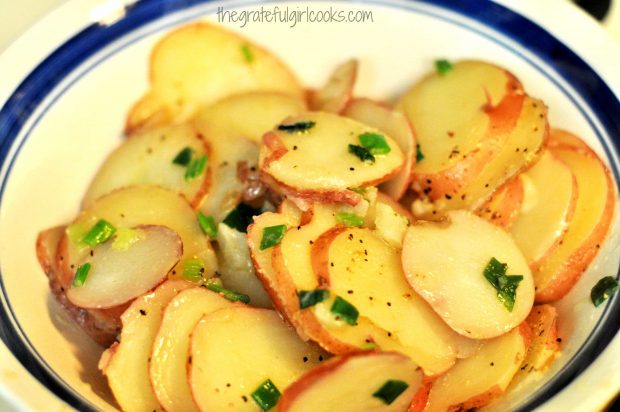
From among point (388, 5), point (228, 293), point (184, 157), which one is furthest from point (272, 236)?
point (388, 5)

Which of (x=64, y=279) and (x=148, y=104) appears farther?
(x=148, y=104)

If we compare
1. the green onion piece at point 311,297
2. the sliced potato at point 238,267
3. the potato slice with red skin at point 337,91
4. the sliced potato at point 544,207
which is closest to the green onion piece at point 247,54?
the potato slice with red skin at point 337,91

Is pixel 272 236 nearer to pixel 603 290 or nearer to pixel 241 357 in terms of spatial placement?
pixel 241 357

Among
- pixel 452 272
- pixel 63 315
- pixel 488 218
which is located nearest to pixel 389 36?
pixel 488 218

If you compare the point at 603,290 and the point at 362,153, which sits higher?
the point at 362,153

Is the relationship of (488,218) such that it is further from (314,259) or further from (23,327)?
(23,327)

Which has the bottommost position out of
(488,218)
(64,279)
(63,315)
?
(63,315)

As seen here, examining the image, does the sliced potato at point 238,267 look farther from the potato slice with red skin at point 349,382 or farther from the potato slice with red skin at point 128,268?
the potato slice with red skin at point 349,382
